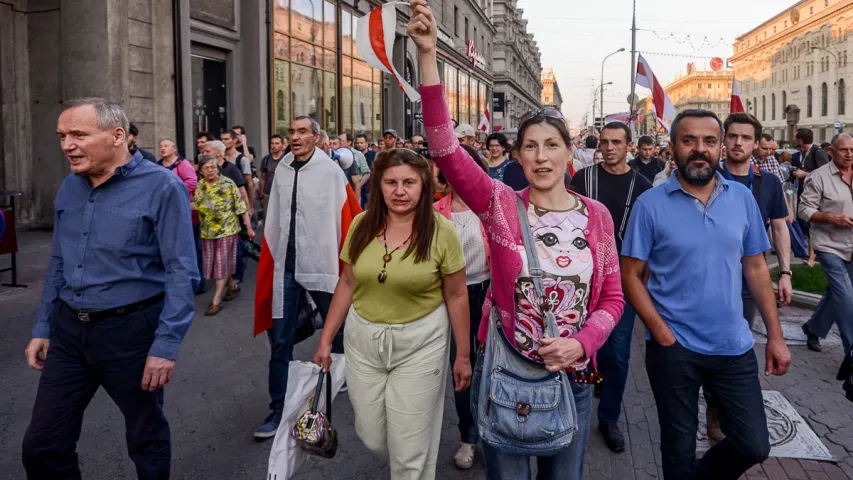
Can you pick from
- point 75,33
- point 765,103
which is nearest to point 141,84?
point 75,33

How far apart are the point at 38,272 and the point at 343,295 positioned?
7.62m

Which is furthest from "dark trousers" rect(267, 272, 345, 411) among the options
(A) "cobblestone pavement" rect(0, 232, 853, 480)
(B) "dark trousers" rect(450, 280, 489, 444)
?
(B) "dark trousers" rect(450, 280, 489, 444)

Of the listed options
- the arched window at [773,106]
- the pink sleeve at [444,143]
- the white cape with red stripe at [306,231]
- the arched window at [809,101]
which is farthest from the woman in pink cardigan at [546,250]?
the arched window at [773,106]

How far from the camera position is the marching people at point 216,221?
307 inches

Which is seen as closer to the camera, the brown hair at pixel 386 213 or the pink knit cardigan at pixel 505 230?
the pink knit cardigan at pixel 505 230

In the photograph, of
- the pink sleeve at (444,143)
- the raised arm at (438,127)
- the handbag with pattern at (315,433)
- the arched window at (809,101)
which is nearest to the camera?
the raised arm at (438,127)

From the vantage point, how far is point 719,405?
3.06 m

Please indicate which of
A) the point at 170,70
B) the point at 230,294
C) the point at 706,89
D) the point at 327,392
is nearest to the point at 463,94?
the point at 170,70

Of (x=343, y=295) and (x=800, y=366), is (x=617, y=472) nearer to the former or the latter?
(x=343, y=295)

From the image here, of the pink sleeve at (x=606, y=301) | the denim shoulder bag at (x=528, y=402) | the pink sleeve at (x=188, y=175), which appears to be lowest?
the denim shoulder bag at (x=528, y=402)

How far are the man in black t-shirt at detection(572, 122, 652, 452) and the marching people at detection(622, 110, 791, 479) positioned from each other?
1145mm

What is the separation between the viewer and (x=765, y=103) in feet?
333

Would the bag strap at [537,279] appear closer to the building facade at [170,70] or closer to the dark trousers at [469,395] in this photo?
the dark trousers at [469,395]

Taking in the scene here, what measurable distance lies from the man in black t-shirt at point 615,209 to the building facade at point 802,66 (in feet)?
201
